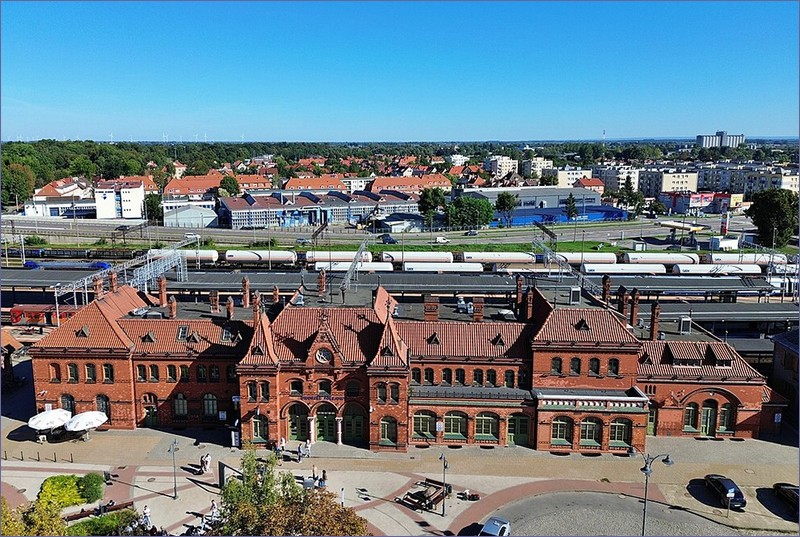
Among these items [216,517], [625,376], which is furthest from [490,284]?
[216,517]

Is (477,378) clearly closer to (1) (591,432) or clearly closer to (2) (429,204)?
(1) (591,432)

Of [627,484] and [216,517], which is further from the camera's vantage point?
[627,484]

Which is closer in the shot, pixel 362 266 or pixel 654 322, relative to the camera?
pixel 654 322

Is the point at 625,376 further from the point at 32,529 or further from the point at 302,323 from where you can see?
the point at 32,529

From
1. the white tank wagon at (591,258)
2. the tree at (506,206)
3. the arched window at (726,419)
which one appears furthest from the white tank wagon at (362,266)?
the tree at (506,206)

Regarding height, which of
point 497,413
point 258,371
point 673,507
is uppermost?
point 258,371

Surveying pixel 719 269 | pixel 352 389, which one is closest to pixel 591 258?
pixel 719 269

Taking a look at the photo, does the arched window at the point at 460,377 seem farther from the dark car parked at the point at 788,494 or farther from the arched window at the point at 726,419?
the dark car parked at the point at 788,494
